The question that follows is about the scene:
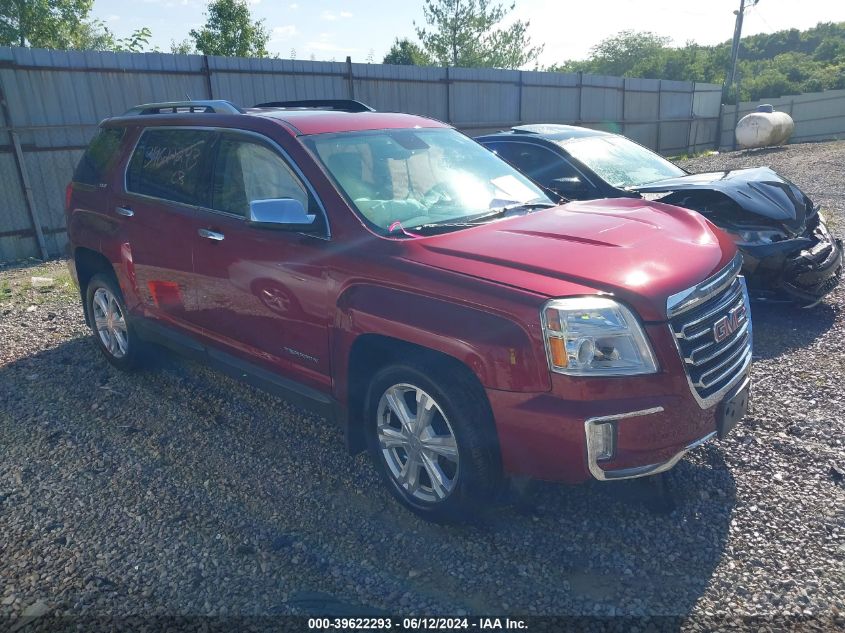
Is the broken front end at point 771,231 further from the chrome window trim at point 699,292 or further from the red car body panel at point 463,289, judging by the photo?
the chrome window trim at point 699,292

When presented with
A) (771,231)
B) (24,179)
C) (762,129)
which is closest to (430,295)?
(771,231)

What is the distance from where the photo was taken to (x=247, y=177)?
3.96 meters

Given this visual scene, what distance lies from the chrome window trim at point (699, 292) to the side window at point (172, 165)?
282cm

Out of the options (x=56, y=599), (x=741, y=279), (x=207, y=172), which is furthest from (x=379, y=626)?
(x=207, y=172)

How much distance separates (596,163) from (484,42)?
41444 mm

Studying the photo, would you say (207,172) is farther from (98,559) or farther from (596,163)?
(596,163)

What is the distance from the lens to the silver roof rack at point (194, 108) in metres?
4.36

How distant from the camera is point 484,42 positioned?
4434 centimetres

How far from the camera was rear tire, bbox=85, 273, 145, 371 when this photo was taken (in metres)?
5.11

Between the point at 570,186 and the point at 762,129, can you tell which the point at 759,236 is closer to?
the point at 570,186

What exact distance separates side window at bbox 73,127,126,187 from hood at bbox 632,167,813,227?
440 centimetres

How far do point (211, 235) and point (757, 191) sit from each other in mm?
4648

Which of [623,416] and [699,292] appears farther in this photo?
[699,292]

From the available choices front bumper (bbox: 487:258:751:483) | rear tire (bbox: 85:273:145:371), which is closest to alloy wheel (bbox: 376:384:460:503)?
front bumper (bbox: 487:258:751:483)
